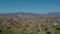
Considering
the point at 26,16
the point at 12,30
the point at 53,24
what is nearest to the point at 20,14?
the point at 26,16

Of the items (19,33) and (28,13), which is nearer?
(19,33)

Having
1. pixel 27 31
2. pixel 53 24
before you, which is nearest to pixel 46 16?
pixel 53 24

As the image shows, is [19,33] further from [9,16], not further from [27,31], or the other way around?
[9,16]

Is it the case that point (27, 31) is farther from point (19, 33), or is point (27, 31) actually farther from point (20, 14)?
point (20, 14)

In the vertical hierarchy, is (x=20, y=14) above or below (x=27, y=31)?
above

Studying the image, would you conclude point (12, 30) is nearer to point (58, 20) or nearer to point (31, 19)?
point (31, 19)

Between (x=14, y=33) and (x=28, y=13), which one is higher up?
(x=28, y=13)
